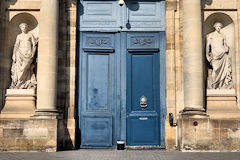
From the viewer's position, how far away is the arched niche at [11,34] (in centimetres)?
1243

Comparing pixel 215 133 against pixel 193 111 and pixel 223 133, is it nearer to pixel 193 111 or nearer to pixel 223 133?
pixel 223 133

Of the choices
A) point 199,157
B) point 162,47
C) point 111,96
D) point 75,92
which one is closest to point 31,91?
point 75,92

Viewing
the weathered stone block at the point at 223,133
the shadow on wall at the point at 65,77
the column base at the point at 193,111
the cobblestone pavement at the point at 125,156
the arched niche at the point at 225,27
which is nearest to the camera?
the cobblestone pavement at the point at 125,156

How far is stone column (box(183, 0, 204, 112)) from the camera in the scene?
11.8 metres

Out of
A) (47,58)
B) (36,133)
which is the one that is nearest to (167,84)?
(47,58)

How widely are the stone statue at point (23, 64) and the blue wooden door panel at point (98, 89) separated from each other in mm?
1564

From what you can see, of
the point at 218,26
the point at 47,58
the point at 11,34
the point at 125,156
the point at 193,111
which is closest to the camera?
the point at 125,156

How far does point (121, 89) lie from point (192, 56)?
247 centimetres

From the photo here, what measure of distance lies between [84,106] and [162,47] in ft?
10.4

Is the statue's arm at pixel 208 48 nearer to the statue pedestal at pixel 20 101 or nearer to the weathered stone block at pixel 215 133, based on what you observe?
the weathered stone block at pixel 215 133

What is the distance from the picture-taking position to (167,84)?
1253 centimetres

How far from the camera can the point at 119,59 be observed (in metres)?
12.8

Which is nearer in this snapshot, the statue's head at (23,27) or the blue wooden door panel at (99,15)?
the statue's head at (23,27)

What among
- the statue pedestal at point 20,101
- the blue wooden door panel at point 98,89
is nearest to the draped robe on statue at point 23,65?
the statue pedestal at point 20,101
